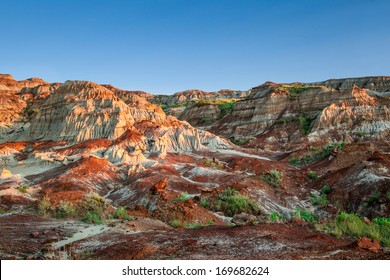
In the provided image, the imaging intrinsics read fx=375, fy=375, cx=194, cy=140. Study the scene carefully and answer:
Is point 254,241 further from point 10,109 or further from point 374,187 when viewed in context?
point 10,109

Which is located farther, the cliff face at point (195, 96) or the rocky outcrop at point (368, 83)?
the cliff face at point (195, 96)

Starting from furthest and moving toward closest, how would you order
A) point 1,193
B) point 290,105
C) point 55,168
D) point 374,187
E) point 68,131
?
point 290,105, point 68,131, point 55,168, point 374,187, point 1,193

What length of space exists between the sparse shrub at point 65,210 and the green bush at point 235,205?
24.6 feet

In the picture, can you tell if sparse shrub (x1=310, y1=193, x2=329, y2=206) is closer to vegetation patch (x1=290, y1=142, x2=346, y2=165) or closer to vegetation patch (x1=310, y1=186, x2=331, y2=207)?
vegetation patch (x1=310, y1=186, x2=331, y2=207)

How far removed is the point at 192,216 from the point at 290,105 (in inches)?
2319

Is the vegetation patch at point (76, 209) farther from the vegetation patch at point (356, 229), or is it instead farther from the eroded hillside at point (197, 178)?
→ the vegetation patch at point (356, 229)

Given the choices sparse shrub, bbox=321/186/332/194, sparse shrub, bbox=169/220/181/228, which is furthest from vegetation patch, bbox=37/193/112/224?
sparse shrub, bbox=321/186/332/194

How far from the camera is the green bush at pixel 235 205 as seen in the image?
1978 centimetres

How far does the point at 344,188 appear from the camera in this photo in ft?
78.3

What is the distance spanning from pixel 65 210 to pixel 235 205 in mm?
8836

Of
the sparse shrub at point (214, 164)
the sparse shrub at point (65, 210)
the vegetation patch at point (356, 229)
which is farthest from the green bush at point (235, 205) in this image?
the sparse shrub at point (214, 164)

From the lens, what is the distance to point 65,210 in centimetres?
1555

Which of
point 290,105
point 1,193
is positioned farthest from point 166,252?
point 290,105

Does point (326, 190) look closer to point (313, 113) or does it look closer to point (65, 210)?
point (65, 210)
